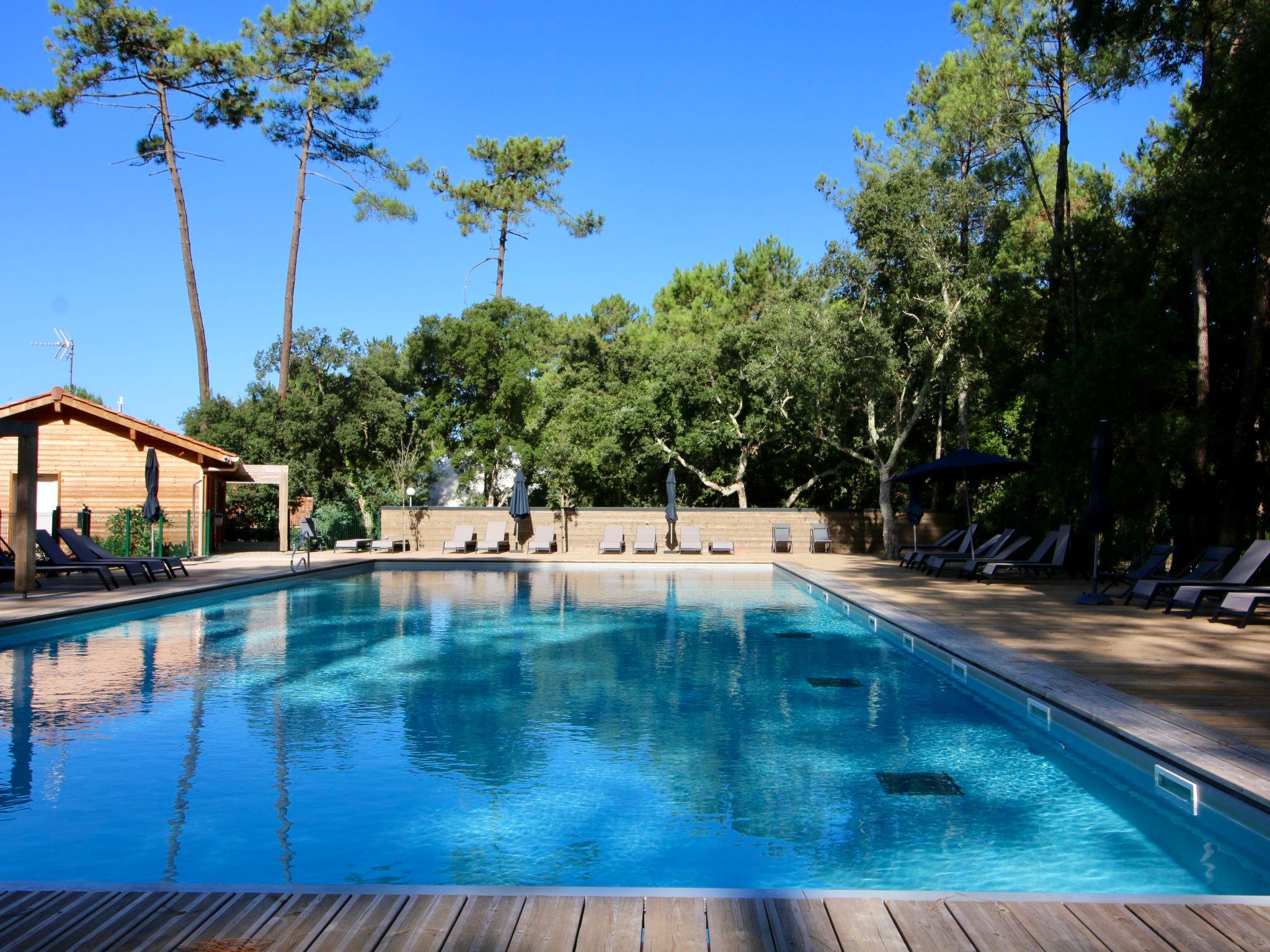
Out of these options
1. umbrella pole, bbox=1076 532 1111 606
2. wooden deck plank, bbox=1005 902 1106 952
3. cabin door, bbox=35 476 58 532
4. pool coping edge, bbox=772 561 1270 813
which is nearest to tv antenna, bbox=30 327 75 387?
cabin door, bbox=35 476 58 532

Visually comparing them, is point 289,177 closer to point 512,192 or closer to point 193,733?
point 512,192

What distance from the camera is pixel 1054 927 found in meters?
2.47

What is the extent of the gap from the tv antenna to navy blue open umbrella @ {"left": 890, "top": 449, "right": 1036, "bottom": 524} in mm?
34958

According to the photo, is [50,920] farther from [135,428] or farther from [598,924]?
[135,428]

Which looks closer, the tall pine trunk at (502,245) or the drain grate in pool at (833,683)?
the drain grate in pool at (833,683)

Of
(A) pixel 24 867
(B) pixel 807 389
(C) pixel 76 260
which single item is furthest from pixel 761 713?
(C) pixel 76 260

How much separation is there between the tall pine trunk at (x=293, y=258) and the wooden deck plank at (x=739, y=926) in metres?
22.5

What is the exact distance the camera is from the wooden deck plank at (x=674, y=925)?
7.66 feet

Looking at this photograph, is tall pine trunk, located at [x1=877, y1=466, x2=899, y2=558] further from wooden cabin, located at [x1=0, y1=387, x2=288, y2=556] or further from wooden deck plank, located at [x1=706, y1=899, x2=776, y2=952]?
wooden deck plank, located at [x1=706, y1=899, x2=776, y2=952]

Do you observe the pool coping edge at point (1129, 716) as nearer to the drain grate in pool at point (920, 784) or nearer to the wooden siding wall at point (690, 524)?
the drain grate in pool at point (920, 784)

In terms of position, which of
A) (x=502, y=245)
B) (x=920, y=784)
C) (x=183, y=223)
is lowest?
(x=920, y=784)

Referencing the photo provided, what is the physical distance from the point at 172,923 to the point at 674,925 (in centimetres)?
136

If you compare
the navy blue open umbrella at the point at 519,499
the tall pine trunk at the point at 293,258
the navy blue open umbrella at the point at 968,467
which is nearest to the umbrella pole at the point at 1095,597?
the navy blue open umbrella at the point at 968,467

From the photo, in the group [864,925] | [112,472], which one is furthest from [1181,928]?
[112,472]
